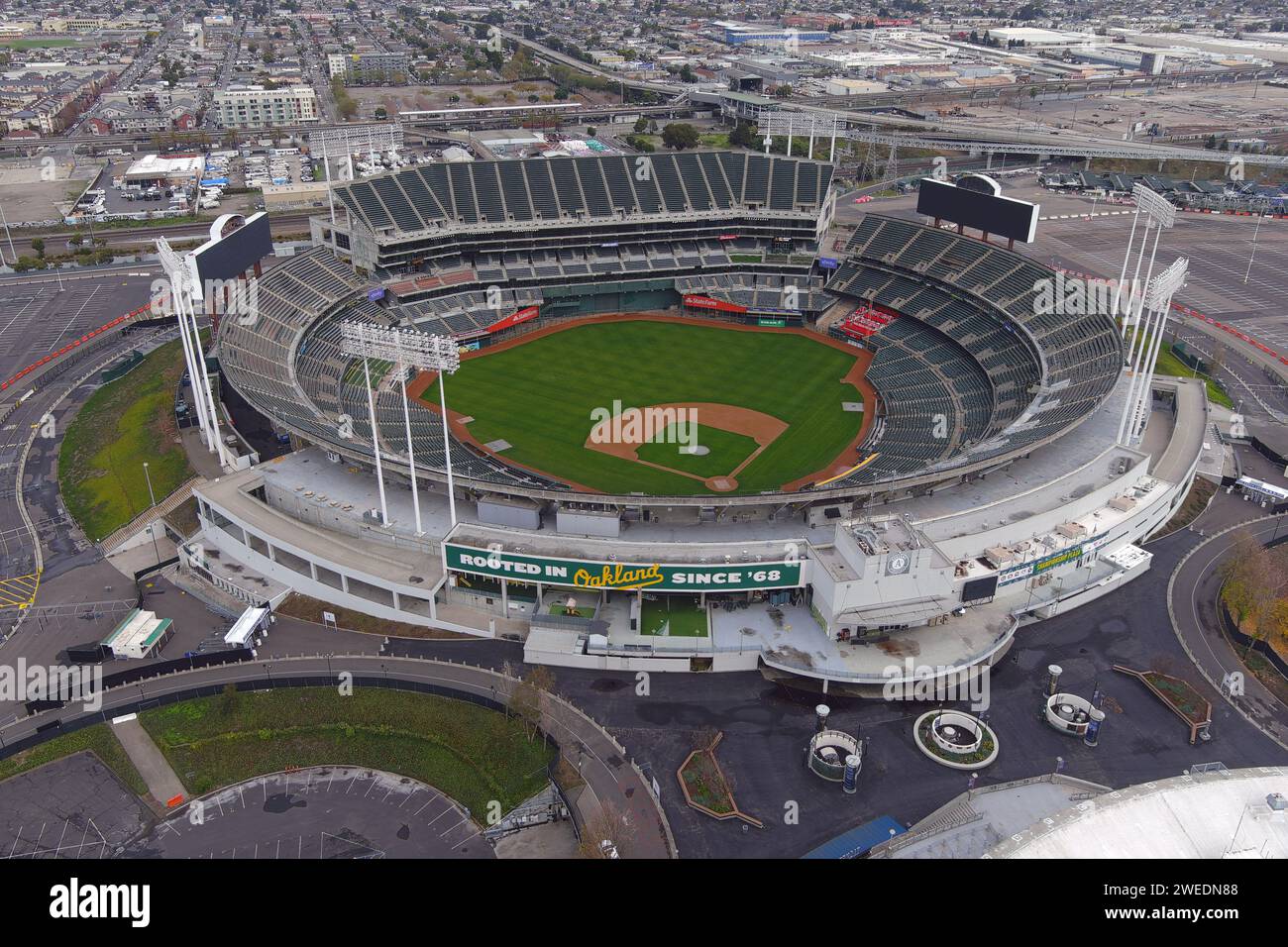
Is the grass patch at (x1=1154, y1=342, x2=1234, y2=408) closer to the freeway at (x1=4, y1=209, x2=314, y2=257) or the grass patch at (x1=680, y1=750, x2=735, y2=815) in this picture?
the grass patch at (x1=680, y1=750, x2=735, y2=815)

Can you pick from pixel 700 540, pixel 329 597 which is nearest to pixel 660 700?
pixel 700 540

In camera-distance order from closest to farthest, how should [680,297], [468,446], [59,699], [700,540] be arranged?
[59,699] < [700,540] < [468,446] < [680,297]

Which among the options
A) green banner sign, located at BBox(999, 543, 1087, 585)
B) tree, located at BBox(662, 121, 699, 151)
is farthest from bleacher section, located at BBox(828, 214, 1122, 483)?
tree, located at BBox(662, 121, 699, 151)

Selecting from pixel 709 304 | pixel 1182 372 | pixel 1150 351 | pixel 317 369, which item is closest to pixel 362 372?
pixel 317 369

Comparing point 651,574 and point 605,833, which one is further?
point 651,574

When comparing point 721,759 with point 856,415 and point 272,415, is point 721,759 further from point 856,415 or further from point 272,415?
point 856,415

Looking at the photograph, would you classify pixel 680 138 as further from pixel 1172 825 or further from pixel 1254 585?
pixel 1172 825

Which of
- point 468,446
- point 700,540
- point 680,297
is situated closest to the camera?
point 700,540
